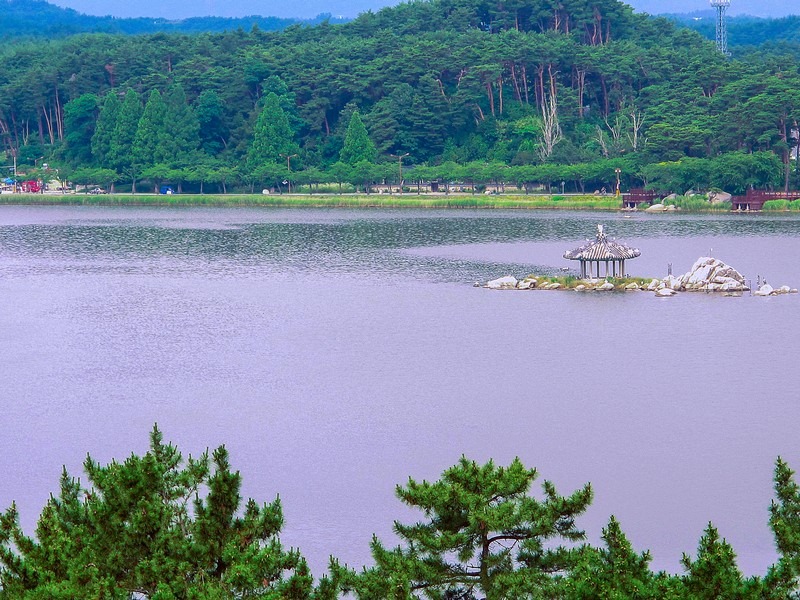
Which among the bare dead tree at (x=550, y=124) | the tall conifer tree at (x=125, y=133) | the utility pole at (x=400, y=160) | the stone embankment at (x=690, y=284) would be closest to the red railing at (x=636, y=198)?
the bare dead tree at (x=550, y=124)

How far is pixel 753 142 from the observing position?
8256cm

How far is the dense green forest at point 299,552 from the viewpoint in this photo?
1144 centimetres

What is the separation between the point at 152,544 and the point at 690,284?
32035mm

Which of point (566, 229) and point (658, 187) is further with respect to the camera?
point (658, 187)

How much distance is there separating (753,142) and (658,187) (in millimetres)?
6721

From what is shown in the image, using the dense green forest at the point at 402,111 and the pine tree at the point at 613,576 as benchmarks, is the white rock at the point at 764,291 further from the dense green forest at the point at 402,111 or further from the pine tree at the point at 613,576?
the dense green forest at the point at 402,111

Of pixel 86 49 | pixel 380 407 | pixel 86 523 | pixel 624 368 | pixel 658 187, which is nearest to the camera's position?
pixel 86 523

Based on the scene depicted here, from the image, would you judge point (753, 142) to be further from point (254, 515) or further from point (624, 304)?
point (254, 515)

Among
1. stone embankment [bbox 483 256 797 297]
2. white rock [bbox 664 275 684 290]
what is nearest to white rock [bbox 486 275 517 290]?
stone embankment [bbox 483 256 797 297]

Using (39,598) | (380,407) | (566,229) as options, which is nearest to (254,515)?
(39,598)

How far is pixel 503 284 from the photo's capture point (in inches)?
1727

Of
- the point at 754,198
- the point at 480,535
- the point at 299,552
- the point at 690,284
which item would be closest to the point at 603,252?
the point at 690,284

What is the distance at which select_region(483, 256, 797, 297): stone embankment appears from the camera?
41.8 m

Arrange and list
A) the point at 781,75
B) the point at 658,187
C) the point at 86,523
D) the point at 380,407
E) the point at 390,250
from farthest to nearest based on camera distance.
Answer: the point at 781,75
the point at 658,187
the point at 390,250
the point at 380,407
the point at 86,523
